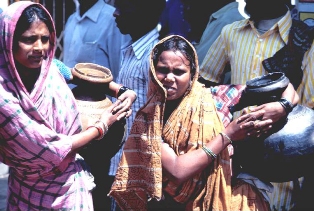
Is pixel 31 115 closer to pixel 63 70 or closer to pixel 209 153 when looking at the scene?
Answer: pixel 63 70

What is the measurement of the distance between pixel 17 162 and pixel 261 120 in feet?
4.47

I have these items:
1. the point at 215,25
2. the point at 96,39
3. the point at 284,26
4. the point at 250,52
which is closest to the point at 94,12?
the point at 96,39

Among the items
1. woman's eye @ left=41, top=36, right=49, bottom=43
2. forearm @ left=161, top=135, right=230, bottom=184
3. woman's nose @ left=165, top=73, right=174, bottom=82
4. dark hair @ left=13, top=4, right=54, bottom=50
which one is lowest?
forearm @ left=161, top=135, right=230, bottom=184

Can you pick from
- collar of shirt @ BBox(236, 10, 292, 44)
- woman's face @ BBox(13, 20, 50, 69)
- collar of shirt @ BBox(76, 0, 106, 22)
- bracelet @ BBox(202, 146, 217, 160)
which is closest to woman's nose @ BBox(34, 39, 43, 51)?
woman's face @ BBox(13, 20, 50, 69)

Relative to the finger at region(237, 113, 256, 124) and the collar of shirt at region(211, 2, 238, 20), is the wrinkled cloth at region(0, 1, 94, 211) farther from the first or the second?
the collar of shirt at region(211, 2, 238, 20)

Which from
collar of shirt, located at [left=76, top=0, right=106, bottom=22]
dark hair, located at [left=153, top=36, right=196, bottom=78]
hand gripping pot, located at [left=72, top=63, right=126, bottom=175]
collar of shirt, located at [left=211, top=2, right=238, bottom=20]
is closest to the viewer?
dark hair, located at [left=153, top=36, right=196, bottom=78]

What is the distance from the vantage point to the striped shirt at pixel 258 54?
413 cm

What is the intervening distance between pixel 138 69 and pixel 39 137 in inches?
57.5

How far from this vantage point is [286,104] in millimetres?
3178

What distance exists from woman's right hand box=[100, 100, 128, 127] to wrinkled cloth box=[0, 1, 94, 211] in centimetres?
17

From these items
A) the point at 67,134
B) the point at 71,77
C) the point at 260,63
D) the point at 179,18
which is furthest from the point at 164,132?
the point at 179,18

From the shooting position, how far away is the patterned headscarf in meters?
2.84

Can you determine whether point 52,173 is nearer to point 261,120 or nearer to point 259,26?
point 261,120

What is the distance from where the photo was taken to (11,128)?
2861 millimetres
